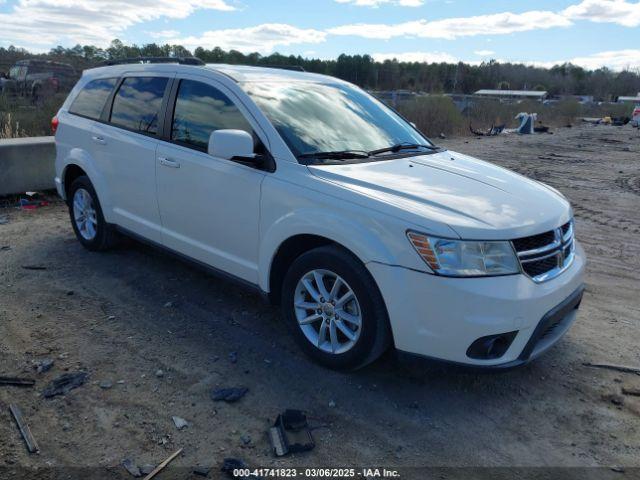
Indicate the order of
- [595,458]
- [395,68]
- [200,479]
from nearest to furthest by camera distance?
[200,479]
[595,458]
[395,68]

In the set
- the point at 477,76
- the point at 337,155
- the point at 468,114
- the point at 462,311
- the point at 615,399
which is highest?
the point at 477,76

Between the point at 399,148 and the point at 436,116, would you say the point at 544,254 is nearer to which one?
the point at 399,148

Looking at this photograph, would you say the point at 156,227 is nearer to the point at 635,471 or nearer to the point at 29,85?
the point at 635,471

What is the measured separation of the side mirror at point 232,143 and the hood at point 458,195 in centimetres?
46

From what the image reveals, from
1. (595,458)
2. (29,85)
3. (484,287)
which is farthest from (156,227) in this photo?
(29,85)

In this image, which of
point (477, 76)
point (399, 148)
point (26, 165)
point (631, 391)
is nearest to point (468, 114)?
point (26, 165)

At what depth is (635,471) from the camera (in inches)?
113

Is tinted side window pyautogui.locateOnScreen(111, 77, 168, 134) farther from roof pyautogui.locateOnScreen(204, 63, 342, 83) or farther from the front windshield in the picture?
the front windshield

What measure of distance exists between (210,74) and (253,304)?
1.95 metres

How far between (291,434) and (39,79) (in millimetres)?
26961

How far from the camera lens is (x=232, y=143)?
3.65 metres

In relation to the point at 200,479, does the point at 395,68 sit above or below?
above

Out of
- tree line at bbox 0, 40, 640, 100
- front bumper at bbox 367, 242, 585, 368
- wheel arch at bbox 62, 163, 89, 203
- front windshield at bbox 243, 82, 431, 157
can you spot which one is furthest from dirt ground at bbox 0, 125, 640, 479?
tree line at bbox 0, 40, 640, 100

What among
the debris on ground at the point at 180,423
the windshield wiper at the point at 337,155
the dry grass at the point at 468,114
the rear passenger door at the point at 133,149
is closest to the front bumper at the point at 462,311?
the windshield wiper at the point at 337,155
